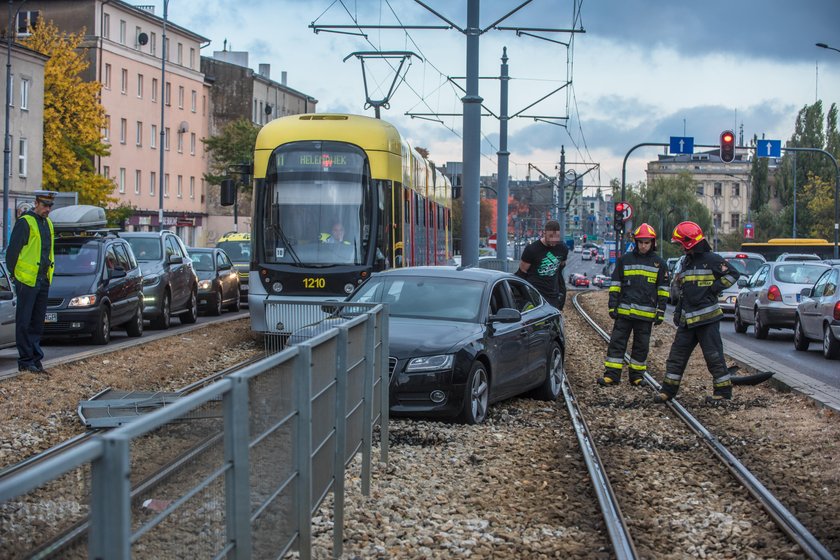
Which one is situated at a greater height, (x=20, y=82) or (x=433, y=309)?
(x=20, y=82)

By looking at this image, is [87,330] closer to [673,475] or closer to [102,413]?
→ [102,413]

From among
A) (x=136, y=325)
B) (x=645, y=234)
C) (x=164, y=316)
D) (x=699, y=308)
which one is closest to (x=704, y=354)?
(x=699, y=308)

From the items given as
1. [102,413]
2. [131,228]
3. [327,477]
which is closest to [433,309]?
[102,413]

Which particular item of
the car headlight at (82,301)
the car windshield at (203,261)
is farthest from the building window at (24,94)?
the car headlight at (82,301)

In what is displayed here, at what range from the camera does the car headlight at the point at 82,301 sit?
63.1ft

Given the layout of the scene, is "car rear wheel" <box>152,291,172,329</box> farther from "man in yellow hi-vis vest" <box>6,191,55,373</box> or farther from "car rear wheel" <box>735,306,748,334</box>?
"car rear wheel" <box>735,306,748,334</box>

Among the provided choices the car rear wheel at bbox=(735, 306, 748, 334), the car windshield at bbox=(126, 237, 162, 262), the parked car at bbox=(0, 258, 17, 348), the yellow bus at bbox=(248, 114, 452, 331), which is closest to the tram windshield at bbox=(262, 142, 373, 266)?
the yellow bus at bbox=(248, 114, 452, 331)

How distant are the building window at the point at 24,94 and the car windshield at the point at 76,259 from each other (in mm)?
35396

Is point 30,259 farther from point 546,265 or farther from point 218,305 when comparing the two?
point 218,305

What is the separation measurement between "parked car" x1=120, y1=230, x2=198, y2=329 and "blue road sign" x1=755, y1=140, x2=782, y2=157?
25.7 meters

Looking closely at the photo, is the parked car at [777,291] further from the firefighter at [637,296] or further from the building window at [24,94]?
the building window at [24,94]

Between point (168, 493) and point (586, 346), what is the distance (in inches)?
746

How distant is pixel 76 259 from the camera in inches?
790

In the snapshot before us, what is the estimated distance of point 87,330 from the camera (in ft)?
63.4
